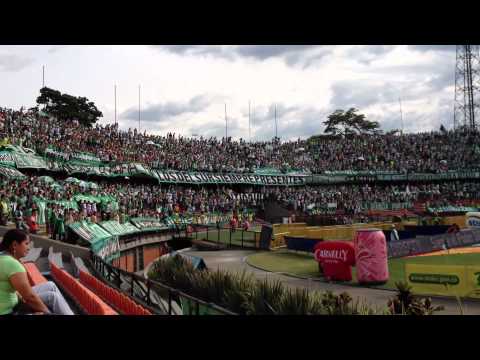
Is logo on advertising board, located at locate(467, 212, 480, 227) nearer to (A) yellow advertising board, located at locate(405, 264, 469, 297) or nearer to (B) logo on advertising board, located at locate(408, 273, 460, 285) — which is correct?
(A) yellow advertising board, located at locate(405, 264, 469, 297)

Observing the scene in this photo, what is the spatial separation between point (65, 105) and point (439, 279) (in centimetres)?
7451

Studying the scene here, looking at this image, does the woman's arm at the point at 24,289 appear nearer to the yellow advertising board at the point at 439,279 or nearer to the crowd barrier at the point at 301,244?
the yellow advertising board at the point at 439,279

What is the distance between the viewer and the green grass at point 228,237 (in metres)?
34.5

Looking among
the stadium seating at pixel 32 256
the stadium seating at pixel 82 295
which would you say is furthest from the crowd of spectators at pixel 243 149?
the stadium seating at pixel 82 295

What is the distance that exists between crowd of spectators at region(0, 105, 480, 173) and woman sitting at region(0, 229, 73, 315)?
25.4 metres

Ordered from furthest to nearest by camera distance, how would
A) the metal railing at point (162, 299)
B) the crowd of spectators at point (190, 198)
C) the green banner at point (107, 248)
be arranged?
the crowd of spectators at point (190, 198) < the green banner at point (107, 248) < the metal railing at point (162, 299)

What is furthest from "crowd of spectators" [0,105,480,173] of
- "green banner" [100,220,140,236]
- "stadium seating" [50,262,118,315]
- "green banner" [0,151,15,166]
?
"stadium seating" [50,262,118,315]

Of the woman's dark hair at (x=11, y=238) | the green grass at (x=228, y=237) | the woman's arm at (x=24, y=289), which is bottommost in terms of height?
the green grass at (x=228, y=237)

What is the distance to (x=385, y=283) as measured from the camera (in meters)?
18.7

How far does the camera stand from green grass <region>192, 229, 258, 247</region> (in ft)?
113

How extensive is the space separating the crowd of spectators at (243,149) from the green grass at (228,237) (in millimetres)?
9172
